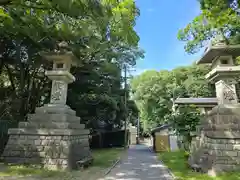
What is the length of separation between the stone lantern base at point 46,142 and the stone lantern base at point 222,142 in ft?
15.7

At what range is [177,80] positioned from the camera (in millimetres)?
26984

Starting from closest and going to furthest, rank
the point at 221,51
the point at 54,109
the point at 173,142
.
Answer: the point at 221,51
the point at 54,109
the point at 173,142

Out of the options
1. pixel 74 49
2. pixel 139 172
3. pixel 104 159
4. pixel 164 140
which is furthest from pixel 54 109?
pixel 164 140

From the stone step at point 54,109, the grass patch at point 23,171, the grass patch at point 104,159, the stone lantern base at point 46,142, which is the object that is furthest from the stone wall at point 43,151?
the grass patch at point 104,159

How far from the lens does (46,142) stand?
7141mm

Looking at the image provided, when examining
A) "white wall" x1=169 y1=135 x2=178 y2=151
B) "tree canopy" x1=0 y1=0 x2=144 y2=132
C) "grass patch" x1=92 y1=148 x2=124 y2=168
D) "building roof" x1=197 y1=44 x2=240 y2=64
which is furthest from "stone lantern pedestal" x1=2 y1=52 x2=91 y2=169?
"white wall" x1=169 y1=135 x2=178 y2=151

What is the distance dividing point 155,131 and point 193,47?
1020 cm

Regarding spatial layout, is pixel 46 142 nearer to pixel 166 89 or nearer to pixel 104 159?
pixel 104 159

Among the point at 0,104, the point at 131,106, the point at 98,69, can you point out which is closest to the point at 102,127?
the point at 131,106

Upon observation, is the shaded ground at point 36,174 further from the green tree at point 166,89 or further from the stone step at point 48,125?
the green tree at point 166,89

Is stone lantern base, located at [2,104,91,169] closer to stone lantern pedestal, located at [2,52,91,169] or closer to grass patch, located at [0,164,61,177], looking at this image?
stone lantern pedestal, located at [2,52,91,169]

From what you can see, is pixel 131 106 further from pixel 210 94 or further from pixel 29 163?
pixel 29 163

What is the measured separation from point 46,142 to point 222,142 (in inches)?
253

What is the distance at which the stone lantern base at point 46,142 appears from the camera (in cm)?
694
